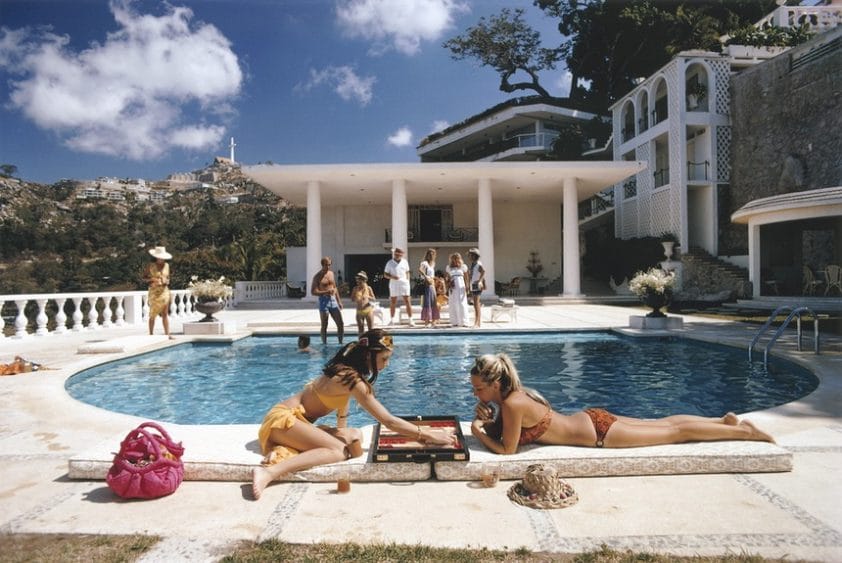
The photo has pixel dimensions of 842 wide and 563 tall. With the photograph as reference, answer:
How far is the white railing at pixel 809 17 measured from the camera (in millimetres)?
22528

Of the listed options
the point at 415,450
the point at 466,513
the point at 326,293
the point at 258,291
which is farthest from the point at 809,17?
the point at 466,513

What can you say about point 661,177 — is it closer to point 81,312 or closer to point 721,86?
point 721,86

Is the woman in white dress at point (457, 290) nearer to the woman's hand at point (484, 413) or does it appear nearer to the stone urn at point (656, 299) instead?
the stone urn at point (656, 299)

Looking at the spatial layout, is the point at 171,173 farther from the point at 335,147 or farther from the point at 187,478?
the point at 187,478

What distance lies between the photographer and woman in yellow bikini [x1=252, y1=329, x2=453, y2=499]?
2.94 metres

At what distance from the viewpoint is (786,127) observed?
18266 mm

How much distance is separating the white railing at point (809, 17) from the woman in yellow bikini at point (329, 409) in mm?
28682

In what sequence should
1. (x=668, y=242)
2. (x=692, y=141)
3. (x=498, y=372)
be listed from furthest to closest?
(x=692, y=141)
(x=668, y=242)
(x=498, y=372)

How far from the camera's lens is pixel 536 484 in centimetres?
258

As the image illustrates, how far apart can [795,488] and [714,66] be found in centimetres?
2257

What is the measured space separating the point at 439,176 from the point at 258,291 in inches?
348

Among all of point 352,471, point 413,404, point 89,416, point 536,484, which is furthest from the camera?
point 413,404

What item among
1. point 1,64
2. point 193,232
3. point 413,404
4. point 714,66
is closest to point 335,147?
point 1,64

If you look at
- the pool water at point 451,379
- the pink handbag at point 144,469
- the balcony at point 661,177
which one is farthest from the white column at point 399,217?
the pink handbag at point 144,469
